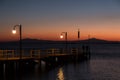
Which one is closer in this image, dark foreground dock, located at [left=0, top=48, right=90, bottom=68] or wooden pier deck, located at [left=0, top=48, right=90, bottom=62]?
dark foreground dock, located at [left=0, top=48, right=90, bottom=68]

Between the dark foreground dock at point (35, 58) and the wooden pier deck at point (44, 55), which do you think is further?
the wooden pier deck at point (44, 55)

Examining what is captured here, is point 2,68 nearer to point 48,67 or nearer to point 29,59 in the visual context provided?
→ point 29,59

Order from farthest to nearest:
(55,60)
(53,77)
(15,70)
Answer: (55,60) → (15,70) → (53,77)

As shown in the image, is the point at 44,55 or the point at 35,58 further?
the point at 44,55

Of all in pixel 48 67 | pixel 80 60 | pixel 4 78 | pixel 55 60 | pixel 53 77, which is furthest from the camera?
pixel 80 60

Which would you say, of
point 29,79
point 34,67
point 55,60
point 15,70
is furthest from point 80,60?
point 29,79

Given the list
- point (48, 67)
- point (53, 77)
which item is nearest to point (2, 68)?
point (53, 77)

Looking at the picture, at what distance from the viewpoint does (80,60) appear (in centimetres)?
5553

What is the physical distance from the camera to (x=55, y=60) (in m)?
45.4

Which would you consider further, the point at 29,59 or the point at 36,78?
the point at 29,59

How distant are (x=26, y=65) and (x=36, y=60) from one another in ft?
4.89

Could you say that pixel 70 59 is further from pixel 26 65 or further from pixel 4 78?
pixel 4 78

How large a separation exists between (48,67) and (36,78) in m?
10.9

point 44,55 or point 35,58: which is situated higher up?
point 44,55
